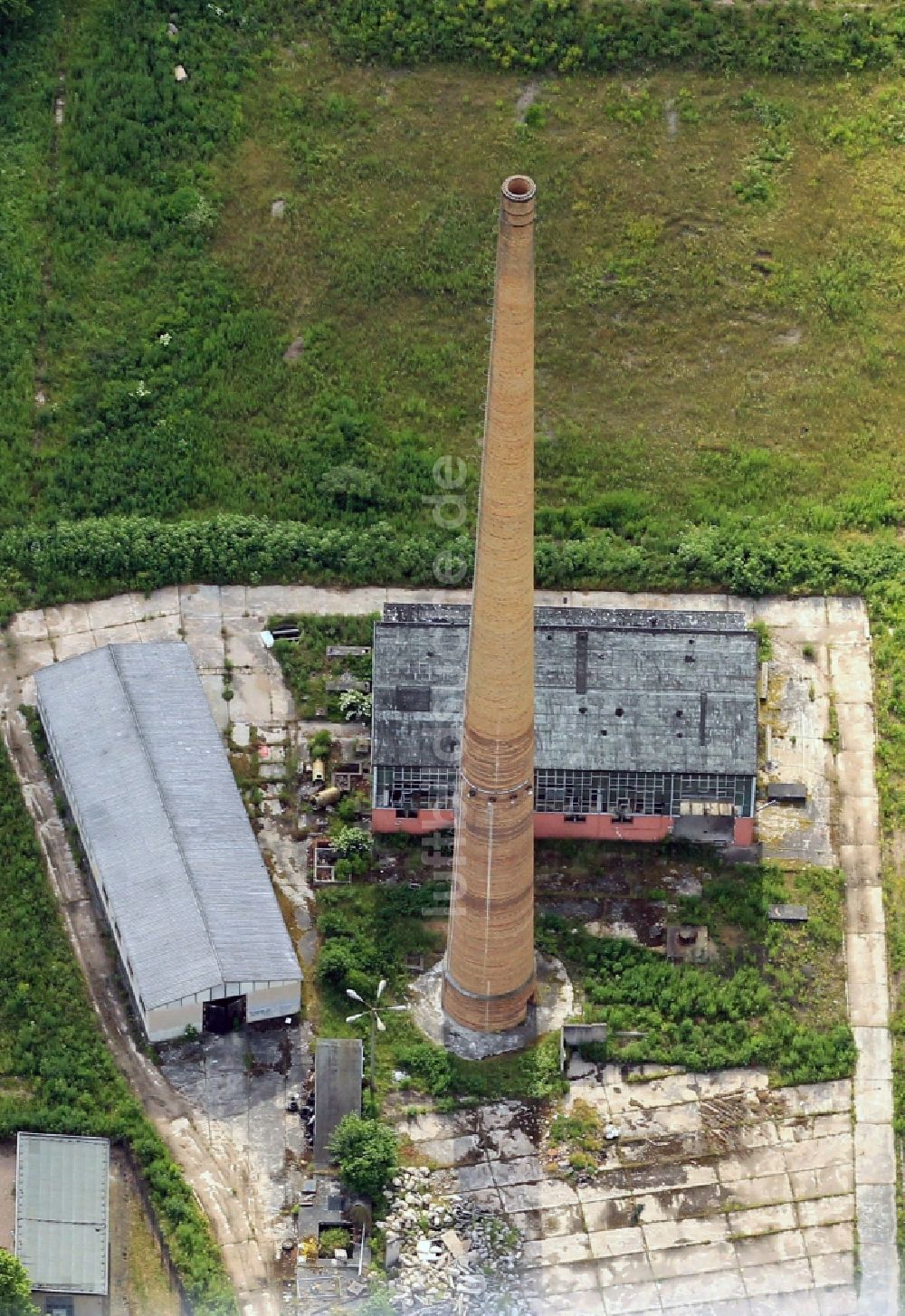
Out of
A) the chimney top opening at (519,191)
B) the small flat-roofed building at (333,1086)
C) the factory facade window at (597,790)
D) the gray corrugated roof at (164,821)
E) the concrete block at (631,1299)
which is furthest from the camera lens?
the factory facade window at (597,790)

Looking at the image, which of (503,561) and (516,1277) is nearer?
(503,561)

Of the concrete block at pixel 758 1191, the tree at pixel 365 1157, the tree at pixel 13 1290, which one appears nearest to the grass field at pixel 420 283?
the tree at pixel 365 1157

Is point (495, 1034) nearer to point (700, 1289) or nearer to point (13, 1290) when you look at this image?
point (700, 1289)

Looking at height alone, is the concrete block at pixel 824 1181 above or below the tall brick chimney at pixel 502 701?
below

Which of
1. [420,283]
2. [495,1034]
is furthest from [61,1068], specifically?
[420,283]

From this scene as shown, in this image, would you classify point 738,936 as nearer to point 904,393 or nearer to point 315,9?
point 904,393

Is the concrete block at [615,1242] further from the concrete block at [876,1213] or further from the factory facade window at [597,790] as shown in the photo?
the factory facade window at [597,790]

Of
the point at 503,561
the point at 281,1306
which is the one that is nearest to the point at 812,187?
the point at 503,561
